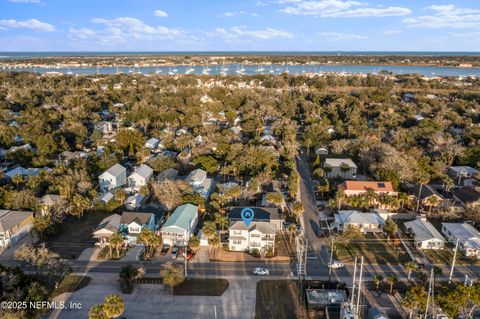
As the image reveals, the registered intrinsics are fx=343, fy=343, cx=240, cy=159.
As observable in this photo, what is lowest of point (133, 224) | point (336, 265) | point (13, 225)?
point (336, 265)

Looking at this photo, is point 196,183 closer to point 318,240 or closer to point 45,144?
point 318,240

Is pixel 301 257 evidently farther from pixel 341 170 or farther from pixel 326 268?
pixel 341 170

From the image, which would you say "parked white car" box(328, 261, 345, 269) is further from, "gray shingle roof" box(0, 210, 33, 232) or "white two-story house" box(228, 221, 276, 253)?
"gray shingle roof" box(0, 210, 33, 232)

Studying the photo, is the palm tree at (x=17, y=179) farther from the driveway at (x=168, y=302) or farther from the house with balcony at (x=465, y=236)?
the house with balcony at (x=465, y=236)

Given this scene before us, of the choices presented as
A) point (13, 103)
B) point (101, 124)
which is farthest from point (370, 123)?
point (13, 103)

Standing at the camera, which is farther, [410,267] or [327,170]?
[327,170]

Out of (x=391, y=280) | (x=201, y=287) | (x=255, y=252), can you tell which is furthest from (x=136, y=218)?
(x=391, y=280)

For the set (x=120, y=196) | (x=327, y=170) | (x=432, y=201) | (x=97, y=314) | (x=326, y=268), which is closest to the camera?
(x=97, y=314)
